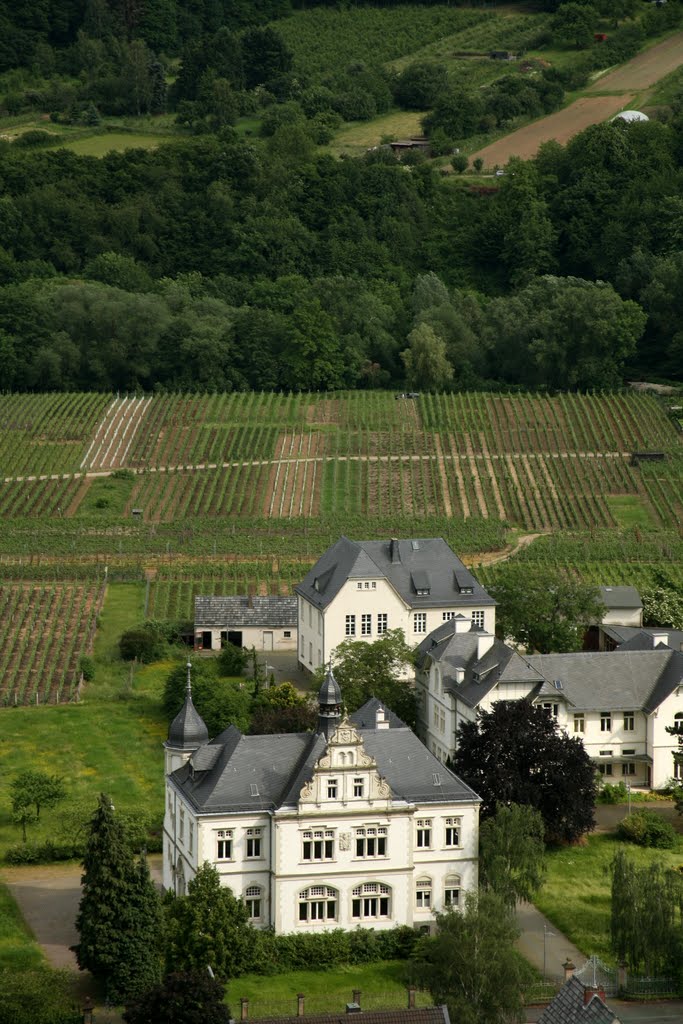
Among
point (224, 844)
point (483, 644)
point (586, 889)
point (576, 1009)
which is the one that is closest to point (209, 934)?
point (224, 844)

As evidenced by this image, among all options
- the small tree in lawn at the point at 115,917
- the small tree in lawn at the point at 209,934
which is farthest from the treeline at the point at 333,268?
the small tree in lawn at the point at 209,934

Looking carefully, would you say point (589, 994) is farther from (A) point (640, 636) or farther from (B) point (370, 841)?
(A) point (640, 636)

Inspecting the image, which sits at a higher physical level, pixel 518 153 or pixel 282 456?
pixel 518 153

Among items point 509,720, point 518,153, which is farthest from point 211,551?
point 518,153

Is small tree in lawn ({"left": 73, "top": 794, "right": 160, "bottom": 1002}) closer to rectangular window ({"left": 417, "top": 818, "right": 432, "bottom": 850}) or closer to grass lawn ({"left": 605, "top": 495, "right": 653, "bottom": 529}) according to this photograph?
rectangular window ({"left": 417, "top": 818, "right": 432, "bottom": 850})

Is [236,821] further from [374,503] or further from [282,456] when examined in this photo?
[282,456]

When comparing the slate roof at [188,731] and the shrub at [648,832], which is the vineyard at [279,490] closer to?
the slate roof at [188,731]
